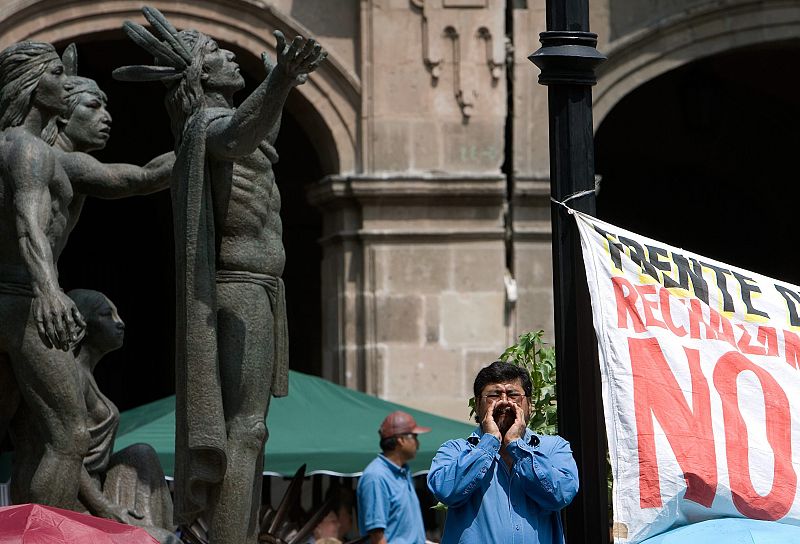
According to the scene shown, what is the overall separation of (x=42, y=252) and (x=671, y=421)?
8.20 feet

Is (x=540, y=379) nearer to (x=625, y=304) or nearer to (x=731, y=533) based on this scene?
(x=625, y=304)

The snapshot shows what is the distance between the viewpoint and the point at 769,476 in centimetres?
632

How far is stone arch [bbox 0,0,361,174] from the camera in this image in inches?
545

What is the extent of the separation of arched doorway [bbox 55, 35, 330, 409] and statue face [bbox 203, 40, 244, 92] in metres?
12.2

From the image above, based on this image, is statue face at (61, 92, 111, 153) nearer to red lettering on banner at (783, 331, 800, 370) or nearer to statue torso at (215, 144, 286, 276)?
statue torso at (215, 144, 286, 276)

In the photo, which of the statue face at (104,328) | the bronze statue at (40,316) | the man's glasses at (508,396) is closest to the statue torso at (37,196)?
the bronze statue at (40,316)

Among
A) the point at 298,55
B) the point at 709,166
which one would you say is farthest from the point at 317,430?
the point at 709,166

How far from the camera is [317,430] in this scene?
40.1ft

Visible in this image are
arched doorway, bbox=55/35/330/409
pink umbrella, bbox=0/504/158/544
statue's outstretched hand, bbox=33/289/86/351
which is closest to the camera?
pink umbrella, bbox=0/504/158/544

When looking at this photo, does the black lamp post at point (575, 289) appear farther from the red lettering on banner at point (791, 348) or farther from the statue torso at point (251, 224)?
the statue torso at point (251, 224)

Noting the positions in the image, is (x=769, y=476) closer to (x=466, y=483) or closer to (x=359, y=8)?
(x=466, y=483)

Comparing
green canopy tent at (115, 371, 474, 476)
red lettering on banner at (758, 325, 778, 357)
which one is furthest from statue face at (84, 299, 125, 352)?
green canopy tent at (115, 371, 474, 476)

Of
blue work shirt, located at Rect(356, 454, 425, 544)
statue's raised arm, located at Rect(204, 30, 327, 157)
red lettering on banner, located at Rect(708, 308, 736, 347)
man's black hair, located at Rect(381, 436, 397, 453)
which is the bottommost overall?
blue work shirt, located at Rect(356, 454, 425, 544)

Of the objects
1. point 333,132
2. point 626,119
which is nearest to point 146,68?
point 333,132
